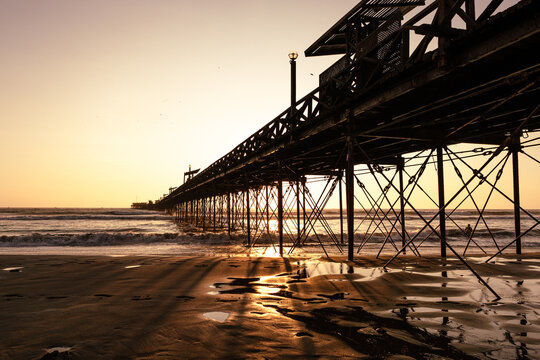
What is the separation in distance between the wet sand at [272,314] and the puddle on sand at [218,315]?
0.03 m

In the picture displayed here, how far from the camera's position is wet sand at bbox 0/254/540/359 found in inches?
139

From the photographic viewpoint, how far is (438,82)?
569cm

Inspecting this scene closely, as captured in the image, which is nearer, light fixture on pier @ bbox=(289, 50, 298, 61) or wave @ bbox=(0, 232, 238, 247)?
light fixture on pier @ bbox=(289, 50, 298, 61)

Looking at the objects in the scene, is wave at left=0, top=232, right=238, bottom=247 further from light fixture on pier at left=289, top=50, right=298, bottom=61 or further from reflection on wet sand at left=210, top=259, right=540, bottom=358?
reflection on wet sand at left=210, top=259, right=540, bottom=358

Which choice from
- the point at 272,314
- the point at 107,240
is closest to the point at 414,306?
the point at 272,314

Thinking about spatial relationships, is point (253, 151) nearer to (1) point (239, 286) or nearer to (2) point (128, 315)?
(1) point (239, 286)

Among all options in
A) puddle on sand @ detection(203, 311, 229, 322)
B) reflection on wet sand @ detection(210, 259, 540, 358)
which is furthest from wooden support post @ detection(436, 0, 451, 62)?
puddle on sand @ detection(203, 311, 229, 322)

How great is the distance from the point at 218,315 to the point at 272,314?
0.75 metres

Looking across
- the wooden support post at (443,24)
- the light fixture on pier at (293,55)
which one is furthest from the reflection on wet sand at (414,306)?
the light fixture on pier at (293,55)

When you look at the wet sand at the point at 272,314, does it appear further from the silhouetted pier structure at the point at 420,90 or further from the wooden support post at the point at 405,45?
the wooden support post at the point at 405,45

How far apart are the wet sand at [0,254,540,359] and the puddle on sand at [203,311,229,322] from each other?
0.03 m

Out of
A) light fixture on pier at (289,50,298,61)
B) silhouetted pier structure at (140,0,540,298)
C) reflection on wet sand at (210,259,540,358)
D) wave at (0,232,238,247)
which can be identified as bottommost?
wave at (0,232,238,247)

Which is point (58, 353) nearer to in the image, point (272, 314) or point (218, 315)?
point (218, 315)

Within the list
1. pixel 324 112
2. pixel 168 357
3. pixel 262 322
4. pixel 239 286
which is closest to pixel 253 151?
pixel 324 112
